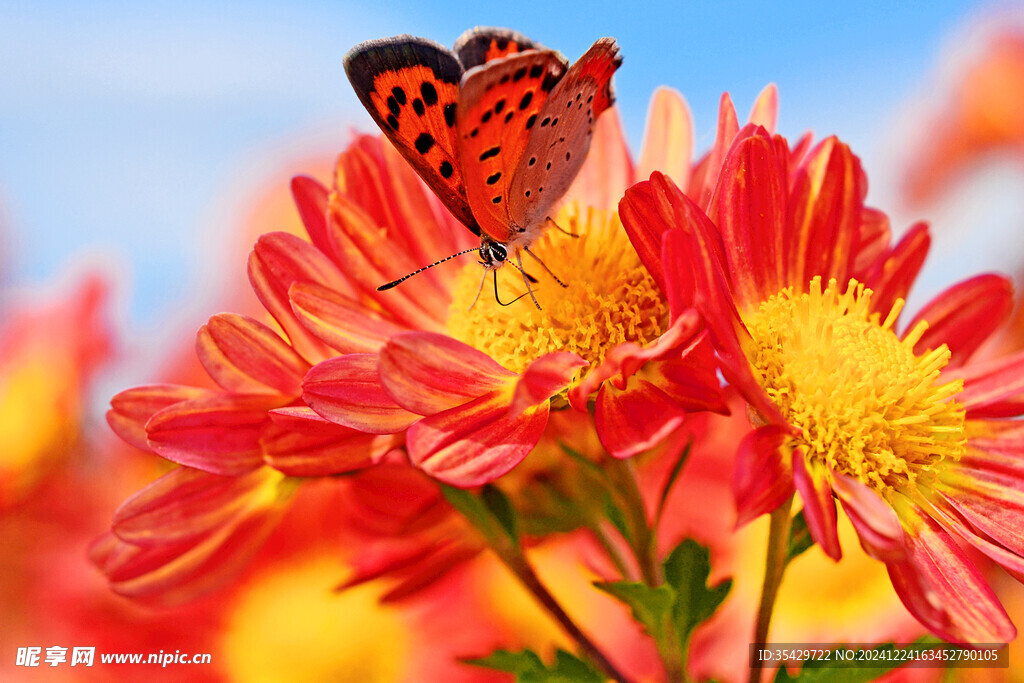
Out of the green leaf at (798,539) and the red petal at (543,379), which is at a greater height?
the red petal at (543,379)

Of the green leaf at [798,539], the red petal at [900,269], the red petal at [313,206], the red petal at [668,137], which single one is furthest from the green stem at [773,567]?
the red petal at [313,206]

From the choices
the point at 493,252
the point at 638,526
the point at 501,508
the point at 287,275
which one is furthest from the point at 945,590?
the point at 287,275

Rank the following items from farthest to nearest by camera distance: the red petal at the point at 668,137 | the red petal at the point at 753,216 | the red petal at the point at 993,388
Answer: the red petal at the point at 668,137 < the red petal at the point at 993,388 < the red petal at the point at 753,216

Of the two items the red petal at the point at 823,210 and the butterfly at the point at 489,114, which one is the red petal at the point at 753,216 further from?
the butterfly at the point at 489,114

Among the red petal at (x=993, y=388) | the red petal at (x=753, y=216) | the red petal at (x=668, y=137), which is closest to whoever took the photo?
the red petal at (x=753, y=216)

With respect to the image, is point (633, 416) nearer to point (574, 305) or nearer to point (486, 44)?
point (574, 305)

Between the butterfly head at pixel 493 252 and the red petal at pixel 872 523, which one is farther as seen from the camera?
the butterfly head at pixel 493 252

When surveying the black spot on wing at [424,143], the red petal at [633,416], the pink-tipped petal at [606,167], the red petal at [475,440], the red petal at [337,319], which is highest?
the pink-tipped petal at [606,167]

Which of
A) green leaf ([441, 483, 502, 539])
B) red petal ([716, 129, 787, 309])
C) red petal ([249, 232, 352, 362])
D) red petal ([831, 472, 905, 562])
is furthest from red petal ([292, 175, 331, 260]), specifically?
red petal ([831, 472, 905, 562])
